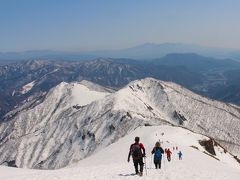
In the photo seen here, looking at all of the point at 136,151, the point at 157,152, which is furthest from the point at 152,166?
the point at 136,151

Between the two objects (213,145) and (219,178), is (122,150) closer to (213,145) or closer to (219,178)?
(213,145)

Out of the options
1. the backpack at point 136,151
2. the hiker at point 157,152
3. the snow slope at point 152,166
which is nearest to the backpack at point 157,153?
the hiker at point 157,152

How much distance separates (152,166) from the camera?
1380 inches

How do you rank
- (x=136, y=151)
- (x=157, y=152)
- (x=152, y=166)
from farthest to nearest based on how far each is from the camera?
(x=152, y=166), (x=157, y=152), (x=136, y=151)

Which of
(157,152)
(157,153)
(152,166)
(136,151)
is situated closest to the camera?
(136,151)

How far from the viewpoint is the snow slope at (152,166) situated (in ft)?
91.3

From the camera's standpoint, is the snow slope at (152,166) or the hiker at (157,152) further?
the hiker at (157,152)

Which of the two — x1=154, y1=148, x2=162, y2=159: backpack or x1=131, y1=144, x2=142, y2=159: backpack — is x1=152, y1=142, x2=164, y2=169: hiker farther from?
x1=131, y1=144, x2=142, y2=159: backpack

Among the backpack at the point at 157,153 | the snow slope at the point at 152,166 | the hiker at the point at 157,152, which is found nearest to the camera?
the snow slope at the point at 152,166

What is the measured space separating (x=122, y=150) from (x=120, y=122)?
95.5m

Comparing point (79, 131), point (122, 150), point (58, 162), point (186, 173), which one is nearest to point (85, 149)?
point (58, 162)

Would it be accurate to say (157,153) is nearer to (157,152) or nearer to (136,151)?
(157,152)

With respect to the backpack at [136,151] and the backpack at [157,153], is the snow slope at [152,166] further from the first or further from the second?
the backpack at [136,151]

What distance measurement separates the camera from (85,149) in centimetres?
16650
